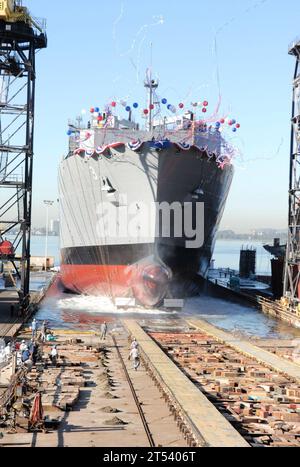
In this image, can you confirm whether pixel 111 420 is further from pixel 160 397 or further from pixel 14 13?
pixel 14 13

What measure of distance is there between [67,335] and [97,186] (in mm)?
12524

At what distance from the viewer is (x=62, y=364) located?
20719 millimetres

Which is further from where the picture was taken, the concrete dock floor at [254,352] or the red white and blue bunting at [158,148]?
the red white and blue bunting at [158,148]

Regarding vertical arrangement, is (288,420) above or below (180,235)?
below

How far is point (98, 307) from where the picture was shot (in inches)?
1468

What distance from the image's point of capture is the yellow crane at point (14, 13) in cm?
3077

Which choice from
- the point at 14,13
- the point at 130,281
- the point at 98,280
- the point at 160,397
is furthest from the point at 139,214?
the point at 160,397

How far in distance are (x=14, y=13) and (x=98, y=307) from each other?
18.2 meters

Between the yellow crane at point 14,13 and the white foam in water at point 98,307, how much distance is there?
17.5m

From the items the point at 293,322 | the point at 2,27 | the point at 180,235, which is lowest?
the point at 293,322

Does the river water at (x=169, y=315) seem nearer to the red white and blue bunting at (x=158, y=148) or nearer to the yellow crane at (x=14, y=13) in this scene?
the red white and blue bunting at (x=158, y=148)

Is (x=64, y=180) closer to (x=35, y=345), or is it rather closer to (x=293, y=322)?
(x=293, y=322)

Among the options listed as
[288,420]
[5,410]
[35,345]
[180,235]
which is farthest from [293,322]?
[5,410]

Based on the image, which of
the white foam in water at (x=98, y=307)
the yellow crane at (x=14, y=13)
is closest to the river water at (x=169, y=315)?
the white foam in water at (x=98, y=307)
